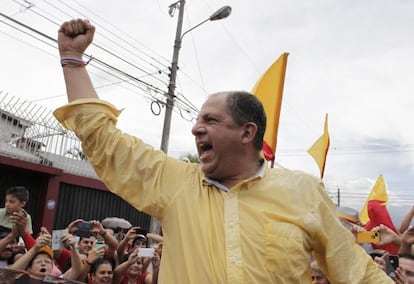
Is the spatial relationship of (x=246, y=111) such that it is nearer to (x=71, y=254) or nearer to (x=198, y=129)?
(x=198, y=129)

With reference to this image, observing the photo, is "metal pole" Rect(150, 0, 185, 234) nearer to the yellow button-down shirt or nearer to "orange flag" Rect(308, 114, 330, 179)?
"orange flag" Rect(308, 114, 330, 179)

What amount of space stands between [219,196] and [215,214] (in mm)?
83

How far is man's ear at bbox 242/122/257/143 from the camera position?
1633mm

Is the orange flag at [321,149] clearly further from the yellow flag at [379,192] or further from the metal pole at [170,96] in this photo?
the metal pole at [170,96]

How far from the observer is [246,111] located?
165cm

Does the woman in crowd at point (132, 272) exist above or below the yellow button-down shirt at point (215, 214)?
below

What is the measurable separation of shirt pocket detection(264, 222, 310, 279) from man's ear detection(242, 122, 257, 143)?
1.12ft

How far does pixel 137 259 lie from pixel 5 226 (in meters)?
1.38

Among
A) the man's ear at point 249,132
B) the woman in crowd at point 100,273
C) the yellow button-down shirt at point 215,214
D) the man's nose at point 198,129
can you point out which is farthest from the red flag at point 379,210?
the man's nose at point 198,129

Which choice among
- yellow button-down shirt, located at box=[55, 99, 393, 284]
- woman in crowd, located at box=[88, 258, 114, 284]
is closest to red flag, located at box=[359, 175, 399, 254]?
woman in crowd, located at box=[88, 258, 114, 284]

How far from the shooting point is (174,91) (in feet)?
36.1

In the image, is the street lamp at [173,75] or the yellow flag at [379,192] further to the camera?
the street lamp at [173,75]

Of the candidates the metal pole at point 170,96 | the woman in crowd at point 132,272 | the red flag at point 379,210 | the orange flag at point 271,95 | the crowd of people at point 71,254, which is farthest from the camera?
the metal pole at point 170,96

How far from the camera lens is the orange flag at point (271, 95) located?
4434 mm
